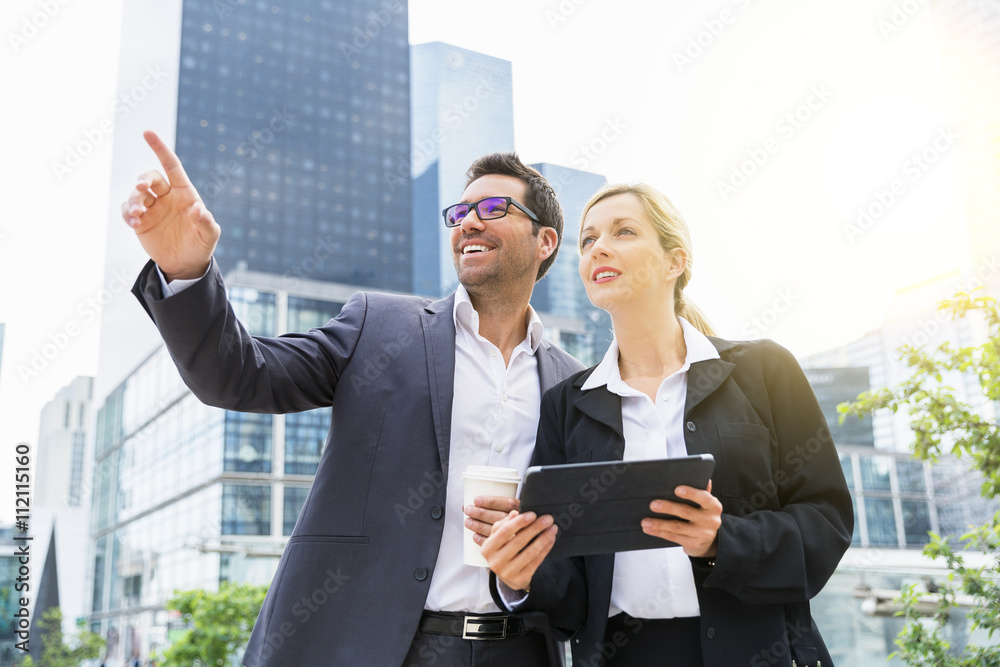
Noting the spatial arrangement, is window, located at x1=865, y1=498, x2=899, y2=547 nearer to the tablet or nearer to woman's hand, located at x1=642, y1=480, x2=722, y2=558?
woman's hand, located at x1=642, y1=480, x2=722, y2=558

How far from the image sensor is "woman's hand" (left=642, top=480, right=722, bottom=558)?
144 cm

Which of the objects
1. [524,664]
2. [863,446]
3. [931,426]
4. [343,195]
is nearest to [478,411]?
[524,664]

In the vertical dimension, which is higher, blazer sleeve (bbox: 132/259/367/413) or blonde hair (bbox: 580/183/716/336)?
blonde hair (bbox: 580/183/716/336)

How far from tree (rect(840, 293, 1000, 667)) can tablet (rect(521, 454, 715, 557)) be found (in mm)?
2521

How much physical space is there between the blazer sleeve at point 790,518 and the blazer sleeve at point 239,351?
1171mm

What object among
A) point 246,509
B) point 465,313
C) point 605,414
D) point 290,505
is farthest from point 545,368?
point 290,505

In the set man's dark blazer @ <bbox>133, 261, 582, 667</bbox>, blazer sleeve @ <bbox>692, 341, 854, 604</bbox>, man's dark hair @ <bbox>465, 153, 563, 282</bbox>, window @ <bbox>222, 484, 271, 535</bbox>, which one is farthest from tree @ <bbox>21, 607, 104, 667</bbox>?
blazer sleeve @ <bbox>692, 341, 854, 604</bbox>

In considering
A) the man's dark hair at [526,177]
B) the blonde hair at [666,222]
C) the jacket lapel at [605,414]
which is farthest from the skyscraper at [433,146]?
the jacket lapel at [605,414]

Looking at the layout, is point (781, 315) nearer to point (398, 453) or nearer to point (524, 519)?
point (398, 453)

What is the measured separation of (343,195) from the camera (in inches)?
2936

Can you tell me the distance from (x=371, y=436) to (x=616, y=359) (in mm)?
745

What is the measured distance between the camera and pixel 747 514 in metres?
1.73

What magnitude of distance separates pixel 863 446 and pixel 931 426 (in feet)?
6.19

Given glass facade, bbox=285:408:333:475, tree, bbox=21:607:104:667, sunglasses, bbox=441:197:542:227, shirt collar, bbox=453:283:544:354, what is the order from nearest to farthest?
shirt collar, bbox=453:283:544:354 < sunglasses, bbox=441:197:542:227 < tree, bbox=21:607:104:667 < glass facade, bbox=285:408:333:475
